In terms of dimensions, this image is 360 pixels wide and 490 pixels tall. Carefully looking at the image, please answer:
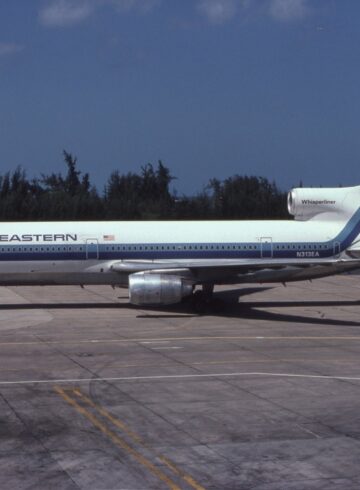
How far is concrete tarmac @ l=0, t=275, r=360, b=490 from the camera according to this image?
15.4 meters

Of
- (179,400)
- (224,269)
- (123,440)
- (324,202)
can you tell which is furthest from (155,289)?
(123,440)

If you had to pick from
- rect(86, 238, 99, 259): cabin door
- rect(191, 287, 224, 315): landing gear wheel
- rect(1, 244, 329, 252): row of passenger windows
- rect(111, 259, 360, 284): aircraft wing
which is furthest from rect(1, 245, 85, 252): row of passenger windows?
rect(191, 287, 224, 315): landing gear wheel

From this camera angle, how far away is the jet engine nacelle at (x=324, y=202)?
39.7 m

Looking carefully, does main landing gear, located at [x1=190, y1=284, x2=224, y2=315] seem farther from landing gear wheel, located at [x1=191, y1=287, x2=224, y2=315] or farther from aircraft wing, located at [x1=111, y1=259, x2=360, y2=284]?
aircraft wing, located at [x1=111, y1=259, x2=360, y2=284]

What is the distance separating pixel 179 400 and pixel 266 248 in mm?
18459

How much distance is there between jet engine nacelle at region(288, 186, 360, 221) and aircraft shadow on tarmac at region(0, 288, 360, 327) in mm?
4185

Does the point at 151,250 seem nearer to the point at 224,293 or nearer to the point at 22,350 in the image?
the point at 224,293

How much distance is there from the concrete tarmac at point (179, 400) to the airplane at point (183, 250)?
1.69m

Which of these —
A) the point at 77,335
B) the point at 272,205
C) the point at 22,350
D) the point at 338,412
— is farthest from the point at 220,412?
the point at 272,205

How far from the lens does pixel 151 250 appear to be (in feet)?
125

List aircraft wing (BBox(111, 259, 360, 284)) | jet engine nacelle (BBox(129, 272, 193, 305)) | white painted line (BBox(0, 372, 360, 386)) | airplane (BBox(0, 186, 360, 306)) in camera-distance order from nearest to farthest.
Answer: white painted line (BBox(0, 372, 360, 386))
jet engine nacelle (BBox(129, 272, 193, 305))
aircraft wing (BBox(111, 259, 360, 284))
airplane (BBox(0, 186, 360, 306))

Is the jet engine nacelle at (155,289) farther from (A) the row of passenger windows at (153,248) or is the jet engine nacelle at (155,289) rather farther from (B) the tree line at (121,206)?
(B) the tree line at (121,206)

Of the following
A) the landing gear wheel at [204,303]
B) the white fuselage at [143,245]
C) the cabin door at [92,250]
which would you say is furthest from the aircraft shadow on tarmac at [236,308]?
the cabin door at [92,250]

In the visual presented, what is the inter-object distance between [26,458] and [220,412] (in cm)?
509
